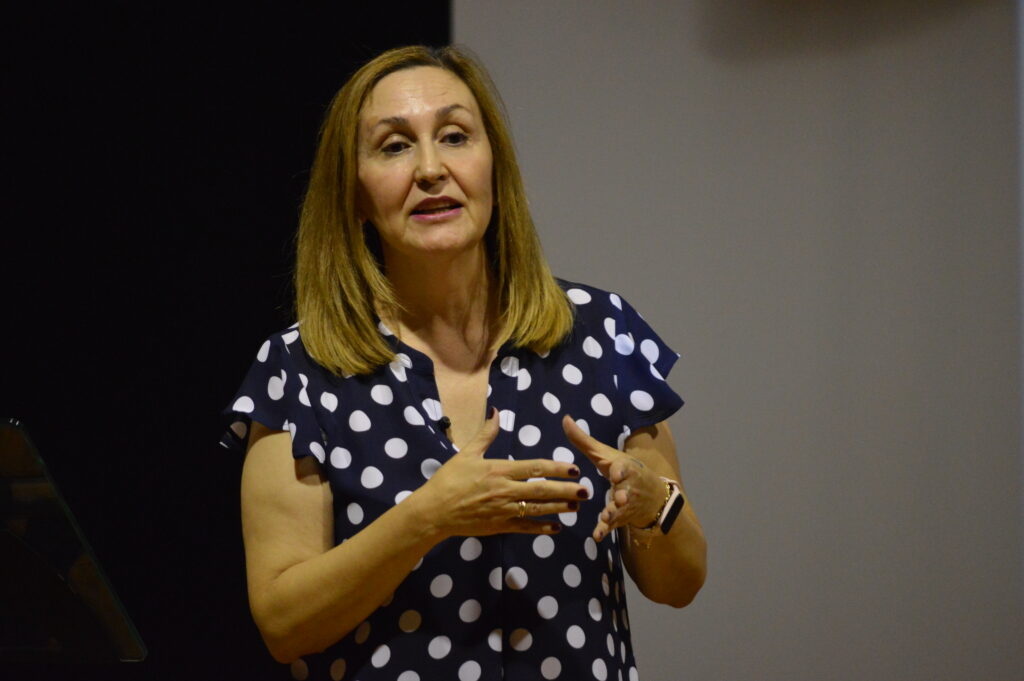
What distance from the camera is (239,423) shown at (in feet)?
4.89

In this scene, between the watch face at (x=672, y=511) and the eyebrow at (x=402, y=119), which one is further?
the eyebrow at (x=402, y=119)

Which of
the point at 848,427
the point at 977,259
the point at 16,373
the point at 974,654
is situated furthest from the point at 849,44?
the point at 16,373

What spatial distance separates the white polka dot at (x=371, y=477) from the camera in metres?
1.40

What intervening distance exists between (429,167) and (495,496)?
1.50ft

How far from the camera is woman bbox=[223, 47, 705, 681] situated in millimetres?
1309

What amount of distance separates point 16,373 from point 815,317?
5.19ft

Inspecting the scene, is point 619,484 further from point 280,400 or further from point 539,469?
point 280,400

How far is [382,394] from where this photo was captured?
4.78ft

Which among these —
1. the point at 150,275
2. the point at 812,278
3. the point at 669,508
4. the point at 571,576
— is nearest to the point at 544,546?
the point at 571,576

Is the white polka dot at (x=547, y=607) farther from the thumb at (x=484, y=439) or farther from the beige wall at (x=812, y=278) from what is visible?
the beige wall at (x=812, y=278)

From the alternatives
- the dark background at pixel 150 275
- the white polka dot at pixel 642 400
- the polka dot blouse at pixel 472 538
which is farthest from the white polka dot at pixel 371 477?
the dark background at pixel 150 275

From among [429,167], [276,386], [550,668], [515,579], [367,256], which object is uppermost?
[429,167]

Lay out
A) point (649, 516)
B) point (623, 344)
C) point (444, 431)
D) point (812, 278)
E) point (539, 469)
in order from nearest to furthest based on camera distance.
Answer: point (539, 469)
point (649, 516)
point (444, 431)
point (623, 344)
point (812, 278)

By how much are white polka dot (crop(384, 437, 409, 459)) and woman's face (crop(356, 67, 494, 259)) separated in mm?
248
